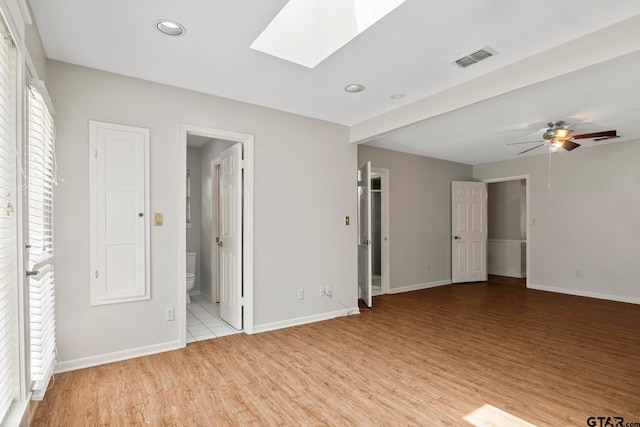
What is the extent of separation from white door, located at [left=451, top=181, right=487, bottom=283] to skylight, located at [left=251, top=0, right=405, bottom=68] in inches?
193

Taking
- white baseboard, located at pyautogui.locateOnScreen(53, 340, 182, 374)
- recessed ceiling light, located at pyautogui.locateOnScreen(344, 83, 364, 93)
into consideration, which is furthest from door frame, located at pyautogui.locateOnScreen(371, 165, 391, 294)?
white baseboard, located at pyautogui.locateOnScreen(53, 340, 182, 374)

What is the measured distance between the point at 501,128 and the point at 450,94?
170 centimetres

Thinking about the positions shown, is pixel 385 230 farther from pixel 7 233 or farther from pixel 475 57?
pixel 7 233

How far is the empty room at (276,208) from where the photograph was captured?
207cm

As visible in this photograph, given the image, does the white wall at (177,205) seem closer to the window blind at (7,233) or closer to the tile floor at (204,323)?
the tile floor at (204,323)

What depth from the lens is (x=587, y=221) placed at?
562 centimetres

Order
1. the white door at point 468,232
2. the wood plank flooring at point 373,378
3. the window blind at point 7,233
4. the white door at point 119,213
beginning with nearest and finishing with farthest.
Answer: the window blind at point 7,233 < the wood plank flooring at point 373,378 < the white door at point 119,213 < the white door at point 468,232

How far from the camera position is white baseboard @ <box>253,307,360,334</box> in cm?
373

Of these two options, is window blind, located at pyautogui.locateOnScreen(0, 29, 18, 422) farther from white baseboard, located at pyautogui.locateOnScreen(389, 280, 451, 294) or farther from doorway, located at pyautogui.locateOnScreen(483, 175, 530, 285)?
doorway, located at pyautogui.locateOnScreen(483, 175, 530, 285)

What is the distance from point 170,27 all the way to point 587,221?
6593 mm

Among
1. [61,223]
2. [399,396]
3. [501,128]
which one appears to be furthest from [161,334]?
[501,128]

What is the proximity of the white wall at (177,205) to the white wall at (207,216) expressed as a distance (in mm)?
1310

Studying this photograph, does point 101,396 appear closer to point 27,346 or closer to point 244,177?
point 27,346

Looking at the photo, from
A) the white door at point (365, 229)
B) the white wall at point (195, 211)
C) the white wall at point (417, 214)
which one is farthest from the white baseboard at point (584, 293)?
the white wall at point (195, 211)
